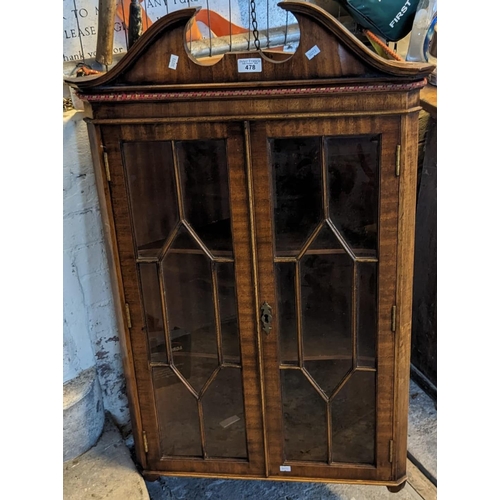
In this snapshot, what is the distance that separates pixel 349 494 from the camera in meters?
1.50

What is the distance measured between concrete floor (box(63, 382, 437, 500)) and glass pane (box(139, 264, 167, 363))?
1.36ft

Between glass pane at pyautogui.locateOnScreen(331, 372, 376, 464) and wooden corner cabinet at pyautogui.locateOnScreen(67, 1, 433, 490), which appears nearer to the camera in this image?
wooden corner cabinet at pyautogui.locateOnScreen(67, 1, 433, 490)

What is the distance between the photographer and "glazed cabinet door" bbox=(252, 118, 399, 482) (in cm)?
107

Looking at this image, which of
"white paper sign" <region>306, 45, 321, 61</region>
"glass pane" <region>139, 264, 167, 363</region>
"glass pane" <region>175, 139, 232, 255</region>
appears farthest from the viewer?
"glass pane" <region>139, 264, 167, 363</region>

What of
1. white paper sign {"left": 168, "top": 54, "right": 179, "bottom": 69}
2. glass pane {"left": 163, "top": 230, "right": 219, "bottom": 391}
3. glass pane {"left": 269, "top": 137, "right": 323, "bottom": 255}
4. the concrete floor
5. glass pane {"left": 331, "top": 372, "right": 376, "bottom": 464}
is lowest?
the concrete floor

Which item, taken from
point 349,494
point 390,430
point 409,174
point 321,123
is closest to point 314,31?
point 321,123

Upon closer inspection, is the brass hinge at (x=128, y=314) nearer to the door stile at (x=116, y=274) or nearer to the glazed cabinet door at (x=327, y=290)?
the door stile at (x=116, y=274)

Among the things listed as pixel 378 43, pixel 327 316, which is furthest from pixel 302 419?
pixel 378 43

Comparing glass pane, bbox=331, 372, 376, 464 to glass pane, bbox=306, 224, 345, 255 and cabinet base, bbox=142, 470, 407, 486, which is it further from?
glass pane, bbox=306, 224, 345, 255

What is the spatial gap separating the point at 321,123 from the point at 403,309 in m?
0.44

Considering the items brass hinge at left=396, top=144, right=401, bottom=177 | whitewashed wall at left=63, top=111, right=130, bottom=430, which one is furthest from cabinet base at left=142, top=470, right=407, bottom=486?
brass hinge at left=396, top=144, right=401, bottom=177

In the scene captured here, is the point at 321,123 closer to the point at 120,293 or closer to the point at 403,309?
the point at 403,309

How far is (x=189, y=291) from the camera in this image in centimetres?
122

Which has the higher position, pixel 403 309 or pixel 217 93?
pixel 217 93
